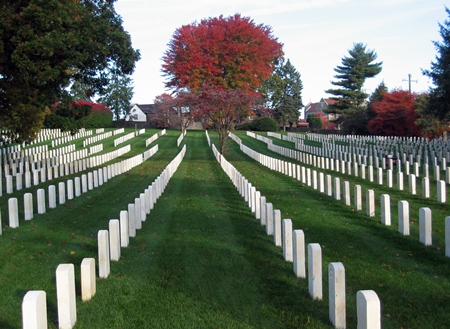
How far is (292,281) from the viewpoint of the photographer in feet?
24.4

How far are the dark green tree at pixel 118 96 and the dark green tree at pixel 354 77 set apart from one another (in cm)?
4115

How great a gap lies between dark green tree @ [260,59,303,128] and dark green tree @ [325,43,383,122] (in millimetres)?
9909

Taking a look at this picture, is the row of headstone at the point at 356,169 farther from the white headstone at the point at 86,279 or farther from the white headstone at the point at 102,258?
the white headstone at the point at 86,279

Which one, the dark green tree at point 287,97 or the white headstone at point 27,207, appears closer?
the white headstone at point 27,207

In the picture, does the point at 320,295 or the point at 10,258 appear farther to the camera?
the point at 10,258

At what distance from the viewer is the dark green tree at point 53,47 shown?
17016 mm

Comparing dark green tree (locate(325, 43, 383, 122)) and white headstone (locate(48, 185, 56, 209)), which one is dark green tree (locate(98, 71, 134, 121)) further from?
white headstone (locate(48, 185, 56, 209))

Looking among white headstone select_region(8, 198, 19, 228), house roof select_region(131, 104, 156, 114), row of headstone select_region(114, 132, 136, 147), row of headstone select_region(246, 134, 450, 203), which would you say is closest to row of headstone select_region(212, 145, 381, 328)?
white headstone select_region(8, 198, 19, 228)

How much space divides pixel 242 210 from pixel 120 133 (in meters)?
52.9

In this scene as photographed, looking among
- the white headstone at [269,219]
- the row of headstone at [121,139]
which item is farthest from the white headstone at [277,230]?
the row of headstone at [121,139]

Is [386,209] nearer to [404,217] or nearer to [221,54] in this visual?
[404,217]

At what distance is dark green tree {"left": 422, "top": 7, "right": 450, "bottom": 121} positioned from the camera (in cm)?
3017

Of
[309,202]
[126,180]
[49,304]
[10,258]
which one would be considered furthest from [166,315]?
[126,180]

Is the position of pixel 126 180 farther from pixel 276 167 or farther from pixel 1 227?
pixel 1 227
